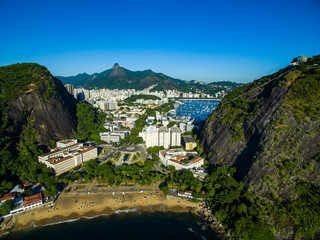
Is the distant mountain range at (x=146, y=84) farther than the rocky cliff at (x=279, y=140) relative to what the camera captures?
Yes

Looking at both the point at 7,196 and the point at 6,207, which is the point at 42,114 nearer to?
the point at 7,196

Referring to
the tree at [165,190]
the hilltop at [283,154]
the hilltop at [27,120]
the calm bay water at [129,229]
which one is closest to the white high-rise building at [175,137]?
the hilltop at [283,154]

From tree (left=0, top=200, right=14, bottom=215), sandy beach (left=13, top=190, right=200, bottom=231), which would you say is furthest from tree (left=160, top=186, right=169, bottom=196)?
tree (left=0, top=200, right=14, bottom=215)

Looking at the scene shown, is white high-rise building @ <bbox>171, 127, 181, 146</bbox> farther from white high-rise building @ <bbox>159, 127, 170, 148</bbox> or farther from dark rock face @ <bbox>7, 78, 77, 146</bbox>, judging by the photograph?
dark rock face @ <bbox>7, 78, 77, 146</bbox>

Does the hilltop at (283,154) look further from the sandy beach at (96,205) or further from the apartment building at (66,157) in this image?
the apartment building at (66,157)

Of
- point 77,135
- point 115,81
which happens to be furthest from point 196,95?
point 77,135

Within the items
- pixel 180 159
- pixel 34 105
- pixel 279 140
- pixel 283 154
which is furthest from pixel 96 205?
pixel 34 105

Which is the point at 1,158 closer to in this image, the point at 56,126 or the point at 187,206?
the point at 56,126
